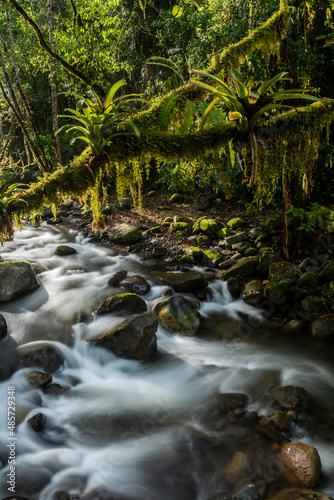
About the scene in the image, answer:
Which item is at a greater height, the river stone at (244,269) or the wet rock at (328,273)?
the wet rock at (328,273)

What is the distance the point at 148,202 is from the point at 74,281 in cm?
548

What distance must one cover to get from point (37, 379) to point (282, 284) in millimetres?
4283

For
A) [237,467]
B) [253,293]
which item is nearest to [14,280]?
[253,293]

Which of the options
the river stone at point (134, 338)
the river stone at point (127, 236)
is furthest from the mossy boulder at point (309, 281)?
the river stone at point (127, 236)

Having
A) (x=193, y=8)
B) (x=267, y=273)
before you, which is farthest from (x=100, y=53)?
(x=267, y=273)

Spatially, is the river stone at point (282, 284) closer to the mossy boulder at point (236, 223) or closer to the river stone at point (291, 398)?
the river stone at point (291, 398)

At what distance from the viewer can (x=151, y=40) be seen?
11680 mm

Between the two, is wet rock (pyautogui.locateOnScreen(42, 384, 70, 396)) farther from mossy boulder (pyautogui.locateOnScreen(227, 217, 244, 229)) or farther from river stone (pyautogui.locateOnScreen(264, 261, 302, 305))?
mossy boulder (pyautogui.locateOnScreen(227, 217, 244, 229))

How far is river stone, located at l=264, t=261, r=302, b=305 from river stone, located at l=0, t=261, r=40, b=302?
4687 millimetres

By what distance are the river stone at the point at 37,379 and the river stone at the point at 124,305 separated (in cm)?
153

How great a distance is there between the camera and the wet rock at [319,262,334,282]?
579cm

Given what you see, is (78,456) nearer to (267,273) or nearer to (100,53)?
(267,273)

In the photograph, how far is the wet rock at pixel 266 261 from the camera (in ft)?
21.9

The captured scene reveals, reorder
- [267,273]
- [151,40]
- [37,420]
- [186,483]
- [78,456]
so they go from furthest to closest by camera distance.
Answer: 1. [151,40]
2. [267,273]
3. [37,420]
4. [78,456]
5. [186,483]
